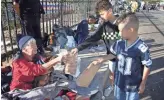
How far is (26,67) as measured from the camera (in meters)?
3.59

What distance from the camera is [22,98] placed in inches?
131

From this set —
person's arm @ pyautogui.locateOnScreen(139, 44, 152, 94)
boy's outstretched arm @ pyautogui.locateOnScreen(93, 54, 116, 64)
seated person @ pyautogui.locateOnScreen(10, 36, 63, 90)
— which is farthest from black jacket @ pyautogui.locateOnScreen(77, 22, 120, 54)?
person's arm @ pyautogui.locateOnScreen(139, 44, 152, 94)

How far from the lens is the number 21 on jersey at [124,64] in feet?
10.6

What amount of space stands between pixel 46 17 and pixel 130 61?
651 centimetres

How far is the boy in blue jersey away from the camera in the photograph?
3.13m

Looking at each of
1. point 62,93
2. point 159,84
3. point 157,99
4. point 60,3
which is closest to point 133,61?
point 62,93

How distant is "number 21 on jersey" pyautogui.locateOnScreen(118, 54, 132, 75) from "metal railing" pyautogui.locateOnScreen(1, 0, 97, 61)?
121 inches

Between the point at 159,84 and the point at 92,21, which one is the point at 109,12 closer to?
the point at 159,84

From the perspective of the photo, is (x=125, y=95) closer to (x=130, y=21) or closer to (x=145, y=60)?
(x=145, y=60)

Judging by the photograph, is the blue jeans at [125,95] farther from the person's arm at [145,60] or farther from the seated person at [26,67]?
the seated person at [26,67]

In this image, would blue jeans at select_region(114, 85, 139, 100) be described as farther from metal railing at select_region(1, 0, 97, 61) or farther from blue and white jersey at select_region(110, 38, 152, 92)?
metal railing at select_region(1, 0, 97, 61)

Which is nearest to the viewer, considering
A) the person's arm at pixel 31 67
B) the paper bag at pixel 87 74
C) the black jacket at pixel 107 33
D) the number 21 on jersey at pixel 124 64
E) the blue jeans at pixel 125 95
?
the paper bag at pixel 87 74

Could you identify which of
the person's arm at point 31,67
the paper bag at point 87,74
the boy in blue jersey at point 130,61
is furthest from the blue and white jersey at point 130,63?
the person's arm at point 31,67

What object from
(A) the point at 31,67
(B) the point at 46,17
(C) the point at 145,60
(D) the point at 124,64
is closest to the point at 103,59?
(D) the point at 124,64
